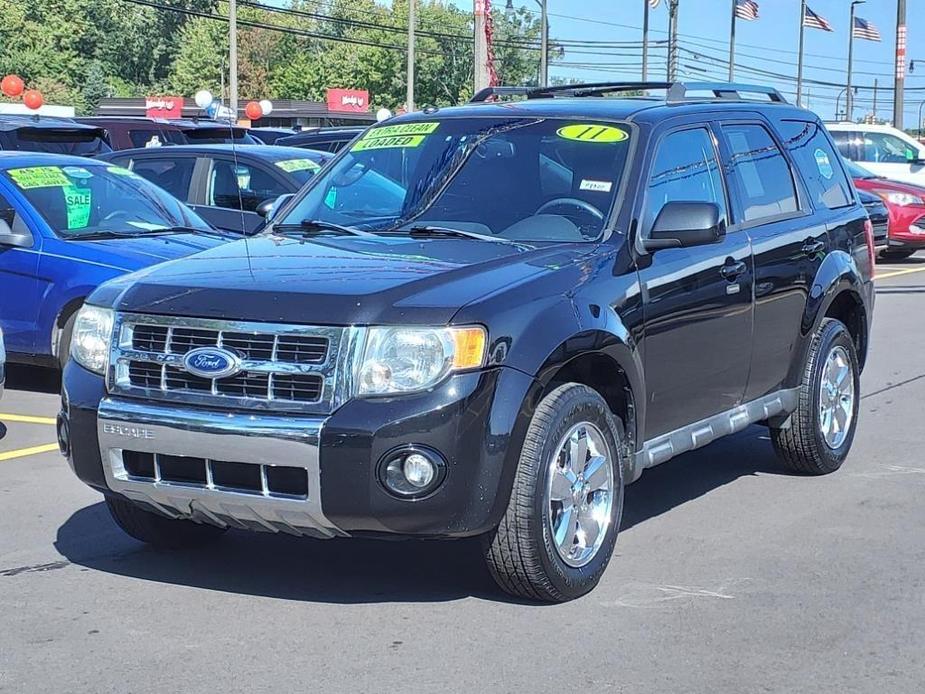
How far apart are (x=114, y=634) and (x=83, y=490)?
2.22 m

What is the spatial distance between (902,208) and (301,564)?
52.6 feet

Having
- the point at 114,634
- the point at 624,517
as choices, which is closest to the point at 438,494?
the point at 114,634

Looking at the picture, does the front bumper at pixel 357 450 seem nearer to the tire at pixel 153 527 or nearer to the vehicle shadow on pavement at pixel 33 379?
the tire at pixel 153 527

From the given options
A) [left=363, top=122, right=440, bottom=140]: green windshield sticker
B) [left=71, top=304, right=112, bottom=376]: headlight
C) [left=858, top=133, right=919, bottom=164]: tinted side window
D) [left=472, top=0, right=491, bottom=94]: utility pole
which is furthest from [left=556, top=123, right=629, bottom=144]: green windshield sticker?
[left=858, top=133, right=919, bottom=164]: tinted side window

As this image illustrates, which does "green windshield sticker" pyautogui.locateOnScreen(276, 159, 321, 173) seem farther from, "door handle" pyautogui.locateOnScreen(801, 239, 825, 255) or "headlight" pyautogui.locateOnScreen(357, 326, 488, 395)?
"headlight" pyautogui.locateOnScreen(357, 326, 488, 395)

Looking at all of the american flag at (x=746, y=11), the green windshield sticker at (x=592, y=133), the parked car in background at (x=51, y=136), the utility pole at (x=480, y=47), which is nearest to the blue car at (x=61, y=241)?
the green windshield sticker at (x=592, y=133)

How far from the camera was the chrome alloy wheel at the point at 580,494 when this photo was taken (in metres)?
4.94

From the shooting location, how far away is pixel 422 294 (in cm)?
466

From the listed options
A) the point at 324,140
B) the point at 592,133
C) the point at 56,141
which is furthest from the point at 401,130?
the point at 324,140

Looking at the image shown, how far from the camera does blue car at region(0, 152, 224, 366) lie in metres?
9.13

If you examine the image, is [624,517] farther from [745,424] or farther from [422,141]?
[422,141]

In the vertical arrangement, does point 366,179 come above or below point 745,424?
above

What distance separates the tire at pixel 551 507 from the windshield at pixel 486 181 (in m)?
0.86

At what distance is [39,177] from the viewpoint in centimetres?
974
